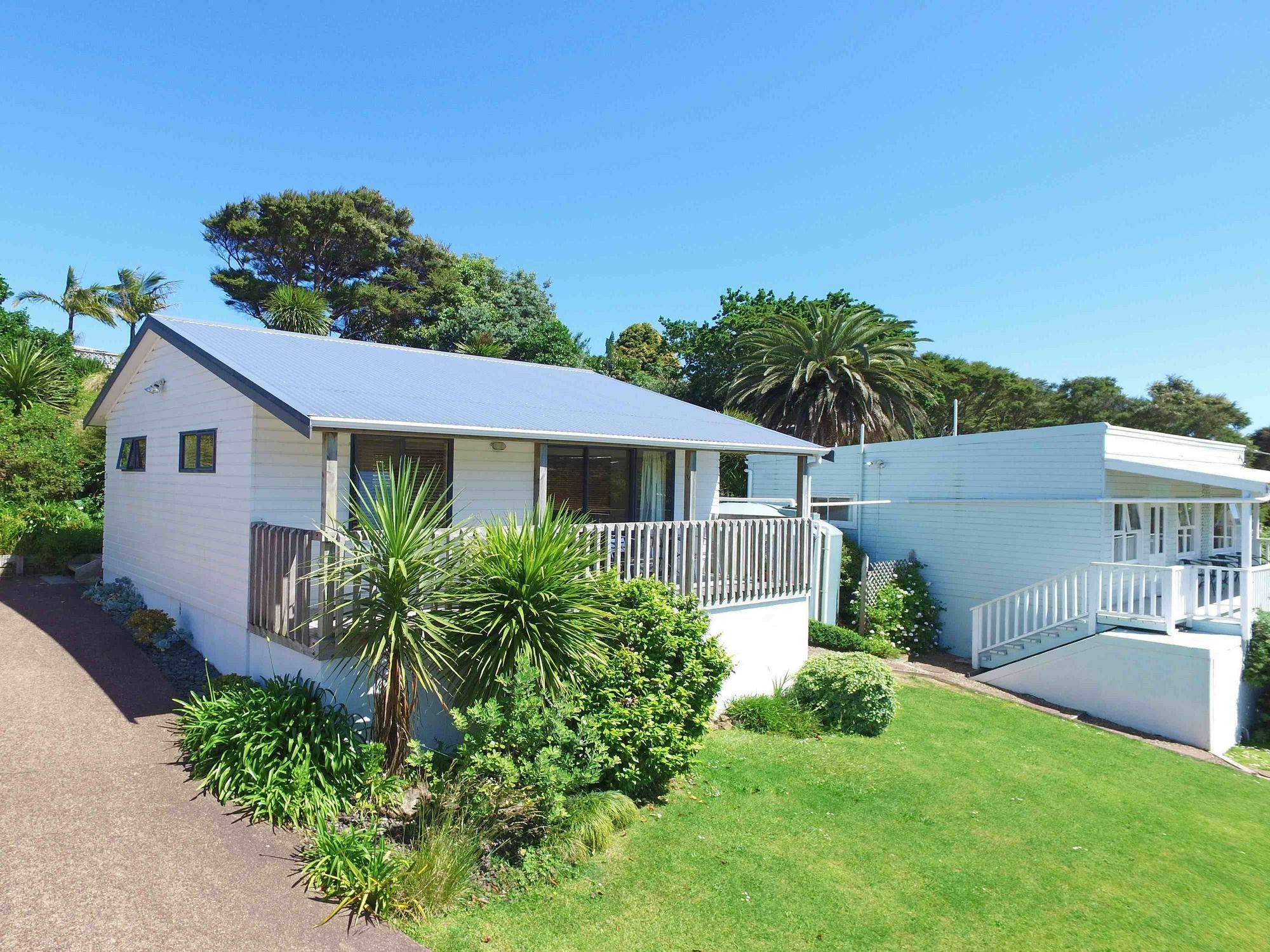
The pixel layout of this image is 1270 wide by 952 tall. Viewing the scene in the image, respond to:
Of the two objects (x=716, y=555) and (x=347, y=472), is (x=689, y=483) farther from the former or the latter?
(x=347, y=472)

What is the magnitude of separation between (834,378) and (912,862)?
20.2 meters

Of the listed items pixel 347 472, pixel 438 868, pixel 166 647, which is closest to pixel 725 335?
pixel 347 472

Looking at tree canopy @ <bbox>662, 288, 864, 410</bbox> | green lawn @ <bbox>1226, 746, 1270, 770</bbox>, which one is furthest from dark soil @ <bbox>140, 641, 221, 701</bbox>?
tree canopy @ <bbox>662, 288, 864, 410</bbox>

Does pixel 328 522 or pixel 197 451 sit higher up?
pixel 197 451

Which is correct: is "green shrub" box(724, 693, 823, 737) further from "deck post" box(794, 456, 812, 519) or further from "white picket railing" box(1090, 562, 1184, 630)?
"white picket railing" box(1090, 562, 1184, 630)

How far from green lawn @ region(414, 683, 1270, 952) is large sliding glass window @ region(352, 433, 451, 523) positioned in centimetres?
492

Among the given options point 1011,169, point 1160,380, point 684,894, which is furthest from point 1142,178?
point 1160,380

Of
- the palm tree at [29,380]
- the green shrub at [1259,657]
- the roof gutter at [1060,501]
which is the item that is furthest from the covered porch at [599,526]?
the palm tree at [29,380]

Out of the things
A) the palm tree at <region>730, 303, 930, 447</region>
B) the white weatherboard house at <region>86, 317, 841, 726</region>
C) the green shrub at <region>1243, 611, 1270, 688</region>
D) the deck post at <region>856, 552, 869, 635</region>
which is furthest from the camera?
the palm tree at <region>730, 303, 930, 447</region>

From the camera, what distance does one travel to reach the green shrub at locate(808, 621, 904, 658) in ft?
46.9

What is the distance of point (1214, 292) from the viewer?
2153 centimetres

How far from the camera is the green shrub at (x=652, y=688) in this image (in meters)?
6.95

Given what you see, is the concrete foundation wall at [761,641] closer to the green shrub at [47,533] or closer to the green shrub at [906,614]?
the green shrub at [906,614]

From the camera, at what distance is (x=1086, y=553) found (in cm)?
1446
